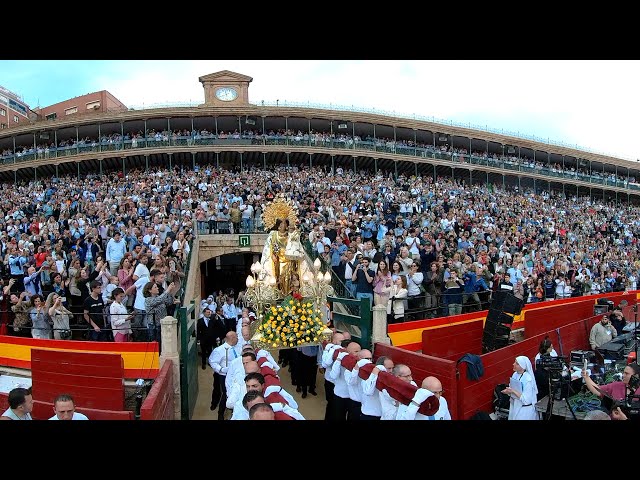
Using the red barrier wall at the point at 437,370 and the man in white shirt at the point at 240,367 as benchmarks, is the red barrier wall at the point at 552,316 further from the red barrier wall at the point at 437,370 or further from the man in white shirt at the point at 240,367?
the man in white shirt at the point at 240,367

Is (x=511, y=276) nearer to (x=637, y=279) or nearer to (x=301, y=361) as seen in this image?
(x=301, y=361)

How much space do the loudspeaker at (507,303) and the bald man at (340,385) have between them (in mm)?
4596

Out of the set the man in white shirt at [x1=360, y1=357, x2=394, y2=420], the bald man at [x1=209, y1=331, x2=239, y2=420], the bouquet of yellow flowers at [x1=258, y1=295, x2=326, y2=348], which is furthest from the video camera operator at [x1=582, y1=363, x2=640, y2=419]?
the bald man at [x1=209, y1=331, x2=239, y2=420]

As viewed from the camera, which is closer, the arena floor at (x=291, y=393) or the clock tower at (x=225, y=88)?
the arena floor at (x=291, y=393)

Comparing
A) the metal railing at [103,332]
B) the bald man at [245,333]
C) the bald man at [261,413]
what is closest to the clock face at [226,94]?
the metal railing at [103,332]

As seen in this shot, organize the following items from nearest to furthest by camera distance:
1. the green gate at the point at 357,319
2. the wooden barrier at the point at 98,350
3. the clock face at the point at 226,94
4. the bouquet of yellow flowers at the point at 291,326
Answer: the wooden barrier at the point at 98,350 < the bouquet of yellow flowers at the point at 291,326 < the green gate at the point at 357,319 < the clock face at the point at 226,94

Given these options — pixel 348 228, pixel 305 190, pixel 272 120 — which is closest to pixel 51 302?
pixel 348 228

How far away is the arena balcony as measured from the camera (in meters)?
34.1

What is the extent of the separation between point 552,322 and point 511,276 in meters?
1.74

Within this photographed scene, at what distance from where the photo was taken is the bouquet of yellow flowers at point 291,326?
886 cm

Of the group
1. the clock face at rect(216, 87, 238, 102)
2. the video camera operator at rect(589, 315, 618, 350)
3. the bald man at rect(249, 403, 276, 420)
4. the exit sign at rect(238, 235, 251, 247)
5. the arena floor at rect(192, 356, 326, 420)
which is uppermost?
the clock face at rect(216, 87, 238, 102)

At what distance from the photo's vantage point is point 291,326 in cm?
891

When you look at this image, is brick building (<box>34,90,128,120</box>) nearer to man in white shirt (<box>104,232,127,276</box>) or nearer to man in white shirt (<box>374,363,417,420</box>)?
man in white shirt (<box>104,232,127,276</box>)

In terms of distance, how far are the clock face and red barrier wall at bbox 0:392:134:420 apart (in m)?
30.5
